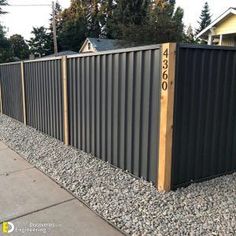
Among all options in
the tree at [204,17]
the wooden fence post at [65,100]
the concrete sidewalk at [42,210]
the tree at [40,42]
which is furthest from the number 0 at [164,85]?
the tree at [204,17]

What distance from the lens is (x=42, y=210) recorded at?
11.3 feet

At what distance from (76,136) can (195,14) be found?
6166 centimetres

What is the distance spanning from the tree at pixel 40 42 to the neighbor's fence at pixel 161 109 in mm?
45315

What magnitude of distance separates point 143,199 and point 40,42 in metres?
49.2

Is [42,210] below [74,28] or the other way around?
below

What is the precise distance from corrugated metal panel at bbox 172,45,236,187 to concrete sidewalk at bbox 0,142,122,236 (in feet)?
4.12

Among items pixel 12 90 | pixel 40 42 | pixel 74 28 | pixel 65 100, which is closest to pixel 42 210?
pixel 65 100

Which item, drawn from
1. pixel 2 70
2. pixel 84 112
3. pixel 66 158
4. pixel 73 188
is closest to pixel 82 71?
pixel 84 112

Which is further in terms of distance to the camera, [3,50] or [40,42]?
[40,42]

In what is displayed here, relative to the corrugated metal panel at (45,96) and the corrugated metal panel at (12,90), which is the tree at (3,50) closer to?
the corrugated metal panel at (12,90)

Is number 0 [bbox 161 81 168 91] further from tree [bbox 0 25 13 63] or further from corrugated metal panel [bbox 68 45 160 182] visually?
tree [bbox 0 25 13 63]

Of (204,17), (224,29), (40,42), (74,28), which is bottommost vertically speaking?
(224,29)

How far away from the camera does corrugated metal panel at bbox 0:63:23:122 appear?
8492 millimetres

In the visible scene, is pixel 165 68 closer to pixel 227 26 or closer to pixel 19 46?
pixel 227 26
